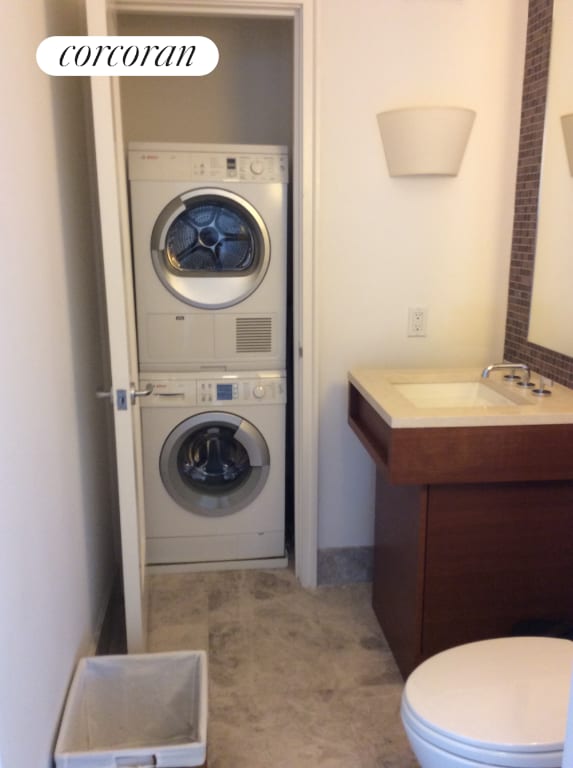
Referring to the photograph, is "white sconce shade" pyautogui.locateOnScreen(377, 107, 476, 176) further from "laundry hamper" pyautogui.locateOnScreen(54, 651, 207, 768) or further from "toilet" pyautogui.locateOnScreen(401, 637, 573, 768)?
"laundry hamper" pyautogui.locateOnScreen(54, 651, 207, 768)

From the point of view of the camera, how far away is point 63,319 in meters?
1.81

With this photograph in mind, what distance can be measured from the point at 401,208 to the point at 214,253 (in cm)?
74

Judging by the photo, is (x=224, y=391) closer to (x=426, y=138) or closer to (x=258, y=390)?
(x=258, y=390)

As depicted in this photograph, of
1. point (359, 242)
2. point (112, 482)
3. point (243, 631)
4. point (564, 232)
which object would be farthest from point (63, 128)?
point (243, 631)

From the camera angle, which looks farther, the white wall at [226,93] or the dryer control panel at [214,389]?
the white wall at [226,93]

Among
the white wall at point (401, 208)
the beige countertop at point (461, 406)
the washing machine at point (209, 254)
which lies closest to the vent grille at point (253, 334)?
the washing machine at point (209, 254)

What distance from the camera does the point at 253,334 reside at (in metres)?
2.60

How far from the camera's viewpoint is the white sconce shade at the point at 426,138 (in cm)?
212

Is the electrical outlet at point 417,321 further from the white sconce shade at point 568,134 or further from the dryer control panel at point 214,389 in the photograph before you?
the white sconce shade at point 568,134

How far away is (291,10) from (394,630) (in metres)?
2.07

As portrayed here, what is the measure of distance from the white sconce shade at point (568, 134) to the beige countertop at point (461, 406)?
70 cm

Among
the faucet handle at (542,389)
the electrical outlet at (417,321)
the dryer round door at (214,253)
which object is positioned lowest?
the faucet handle at (542,389)

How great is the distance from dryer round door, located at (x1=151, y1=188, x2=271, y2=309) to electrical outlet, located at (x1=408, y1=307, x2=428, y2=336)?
0.59 m

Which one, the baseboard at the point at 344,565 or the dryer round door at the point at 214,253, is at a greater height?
the dryer round door at the point at 214,253
